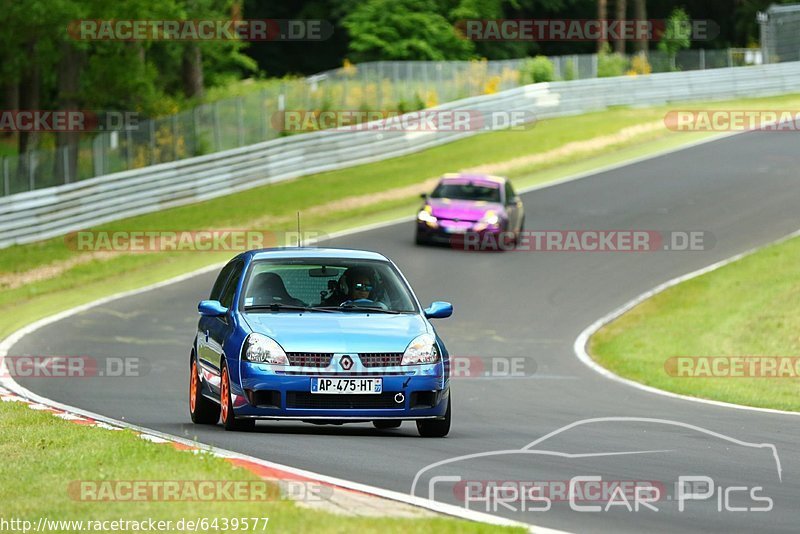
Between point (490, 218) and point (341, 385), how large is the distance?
748 inches

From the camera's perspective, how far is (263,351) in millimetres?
11453

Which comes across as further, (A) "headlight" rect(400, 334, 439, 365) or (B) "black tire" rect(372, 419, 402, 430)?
(B) "black tire" rect(372, 419, 402, 430)

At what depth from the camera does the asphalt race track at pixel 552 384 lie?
9.34 m

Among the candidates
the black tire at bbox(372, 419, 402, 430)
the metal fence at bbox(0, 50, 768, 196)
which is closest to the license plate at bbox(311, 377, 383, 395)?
the black tire at bbox(372, 419, 402, 430)

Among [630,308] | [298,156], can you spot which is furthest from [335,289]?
[298,156]

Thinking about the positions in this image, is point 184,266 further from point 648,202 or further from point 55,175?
point 648,202

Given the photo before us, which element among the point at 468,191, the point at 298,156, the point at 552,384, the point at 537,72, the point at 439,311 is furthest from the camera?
the point at 537,72

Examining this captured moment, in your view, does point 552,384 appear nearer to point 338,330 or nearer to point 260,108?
point 338,330

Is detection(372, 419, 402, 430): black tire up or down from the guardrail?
down

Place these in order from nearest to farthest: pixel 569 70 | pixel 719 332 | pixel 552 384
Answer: pixel 552 384
pixel 719 332
pixel 569 70

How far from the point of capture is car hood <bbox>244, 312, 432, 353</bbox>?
37.5 ft

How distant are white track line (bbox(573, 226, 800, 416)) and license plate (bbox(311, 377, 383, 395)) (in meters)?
5.34

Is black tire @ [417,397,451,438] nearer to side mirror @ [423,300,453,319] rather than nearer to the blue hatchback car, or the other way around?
the blue hatchback car

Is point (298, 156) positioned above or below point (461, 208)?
above
